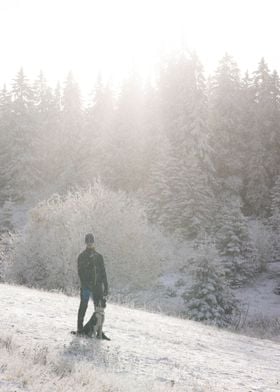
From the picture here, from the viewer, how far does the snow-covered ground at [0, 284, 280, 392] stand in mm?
6594

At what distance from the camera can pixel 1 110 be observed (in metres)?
63.3

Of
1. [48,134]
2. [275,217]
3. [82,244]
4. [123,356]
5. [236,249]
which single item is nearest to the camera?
[123,356]

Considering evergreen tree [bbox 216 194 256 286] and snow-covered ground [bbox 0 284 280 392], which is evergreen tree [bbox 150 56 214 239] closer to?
evergreen tree [bbox 216 194 256 286]

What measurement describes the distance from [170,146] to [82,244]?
19.2 meters

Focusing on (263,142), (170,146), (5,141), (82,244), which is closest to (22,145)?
(5,141)

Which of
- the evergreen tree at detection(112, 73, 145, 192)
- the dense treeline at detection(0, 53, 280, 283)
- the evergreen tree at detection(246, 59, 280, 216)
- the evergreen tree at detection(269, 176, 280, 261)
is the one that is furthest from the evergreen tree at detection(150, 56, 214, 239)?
the evergreen tree at detection(269, 176, 280, 261)

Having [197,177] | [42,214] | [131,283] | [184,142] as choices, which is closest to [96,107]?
[184,142]

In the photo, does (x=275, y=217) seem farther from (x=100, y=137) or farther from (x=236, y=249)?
(x=100, y=137)

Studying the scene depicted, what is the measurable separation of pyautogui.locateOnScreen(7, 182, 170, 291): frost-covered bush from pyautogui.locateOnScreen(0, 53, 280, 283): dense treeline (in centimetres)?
836

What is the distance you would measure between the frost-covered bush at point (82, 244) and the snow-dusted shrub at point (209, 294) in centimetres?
684

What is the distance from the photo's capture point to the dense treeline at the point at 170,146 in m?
44.6

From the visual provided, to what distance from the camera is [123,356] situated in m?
8.90

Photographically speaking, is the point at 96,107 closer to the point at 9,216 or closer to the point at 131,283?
the point at 9,216

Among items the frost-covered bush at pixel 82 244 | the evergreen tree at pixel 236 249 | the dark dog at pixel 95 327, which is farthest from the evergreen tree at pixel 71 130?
the dark dog at pixel 95 327
